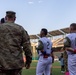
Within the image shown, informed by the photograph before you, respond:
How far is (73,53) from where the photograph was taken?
8.37 meters

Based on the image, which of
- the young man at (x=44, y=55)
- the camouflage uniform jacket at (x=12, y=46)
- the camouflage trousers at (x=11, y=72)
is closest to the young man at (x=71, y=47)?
the young man at (x=44, y=55)

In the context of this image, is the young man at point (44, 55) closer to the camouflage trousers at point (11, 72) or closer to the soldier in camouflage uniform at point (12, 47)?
the soldier in camouflage uniform at point (12, 47)

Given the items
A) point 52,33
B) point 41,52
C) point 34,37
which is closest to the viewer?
point 41,52

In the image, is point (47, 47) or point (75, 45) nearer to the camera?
point (75, 45)

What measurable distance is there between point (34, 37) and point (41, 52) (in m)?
69.7

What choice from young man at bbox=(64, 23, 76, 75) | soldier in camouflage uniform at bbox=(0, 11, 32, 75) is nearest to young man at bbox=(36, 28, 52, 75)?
young man at bbox=(64, 23, 76, 75)

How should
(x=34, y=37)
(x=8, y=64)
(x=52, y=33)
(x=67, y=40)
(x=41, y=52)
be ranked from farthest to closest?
1. (x=34, y=37)
2. (x=52, y=33)
3. (x=41, y=52)
4. (x=67, y=40)
5. (x=8, y=64)

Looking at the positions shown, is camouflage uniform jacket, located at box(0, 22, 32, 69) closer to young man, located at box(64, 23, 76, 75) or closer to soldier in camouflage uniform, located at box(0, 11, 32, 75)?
soldier in camouflage uniform, located at box(0, 11, 32, 75)

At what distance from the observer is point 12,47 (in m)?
5.53

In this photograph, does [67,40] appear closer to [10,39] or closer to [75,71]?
[75,71]

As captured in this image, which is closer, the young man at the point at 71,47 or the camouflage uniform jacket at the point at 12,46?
the camouflage uniform jacket at the point at 12,46

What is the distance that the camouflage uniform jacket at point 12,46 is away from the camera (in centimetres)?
546

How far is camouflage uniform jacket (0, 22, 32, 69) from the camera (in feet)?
17.9

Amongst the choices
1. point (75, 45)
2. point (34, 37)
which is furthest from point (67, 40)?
point (34, 37)
